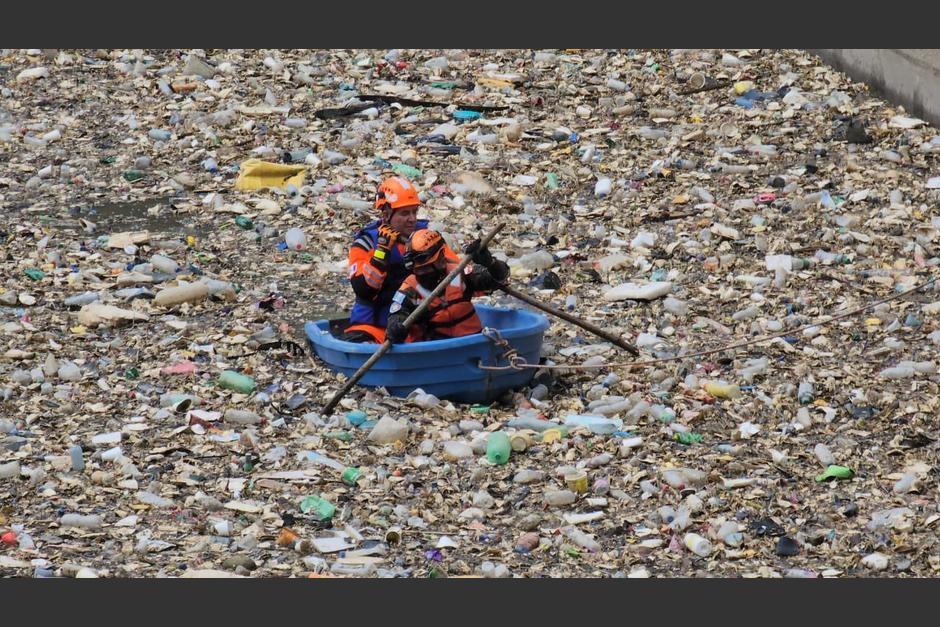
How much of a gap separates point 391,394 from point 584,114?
5.26 meters

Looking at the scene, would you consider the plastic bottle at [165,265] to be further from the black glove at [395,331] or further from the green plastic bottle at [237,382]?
the black glove at [395,331]

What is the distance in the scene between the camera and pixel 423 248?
8.12m

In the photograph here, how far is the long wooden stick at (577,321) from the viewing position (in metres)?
8.31

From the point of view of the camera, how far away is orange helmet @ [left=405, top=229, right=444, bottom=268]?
8.12 meters

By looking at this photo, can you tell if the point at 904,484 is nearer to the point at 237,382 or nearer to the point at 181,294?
the point at 237,382

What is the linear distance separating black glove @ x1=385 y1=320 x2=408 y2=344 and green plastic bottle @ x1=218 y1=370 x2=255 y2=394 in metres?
0.88

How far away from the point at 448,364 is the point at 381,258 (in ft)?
2.42

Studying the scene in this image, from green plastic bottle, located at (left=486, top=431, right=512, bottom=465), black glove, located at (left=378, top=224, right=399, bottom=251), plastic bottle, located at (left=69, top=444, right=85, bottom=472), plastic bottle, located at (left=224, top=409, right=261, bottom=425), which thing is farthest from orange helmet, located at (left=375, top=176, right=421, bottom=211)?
plastic bottle, located at (left=69, top=444, right=85, bottom=472)

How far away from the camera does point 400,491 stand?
7.18 metres

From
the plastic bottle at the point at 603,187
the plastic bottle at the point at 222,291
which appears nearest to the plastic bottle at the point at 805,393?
the plastic bottle at the point at 603,187

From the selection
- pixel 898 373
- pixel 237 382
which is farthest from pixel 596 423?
pixel 237 382

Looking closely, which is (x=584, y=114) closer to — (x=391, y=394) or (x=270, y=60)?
(x=270, y=60)

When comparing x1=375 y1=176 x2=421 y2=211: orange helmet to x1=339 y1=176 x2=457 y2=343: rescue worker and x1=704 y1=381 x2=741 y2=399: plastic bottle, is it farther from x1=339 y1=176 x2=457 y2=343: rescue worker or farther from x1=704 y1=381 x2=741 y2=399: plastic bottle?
x1=704 y1=381 x2=741 y2=399: plastic bottle

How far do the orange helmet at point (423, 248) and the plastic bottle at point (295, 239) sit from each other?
2604 mm
